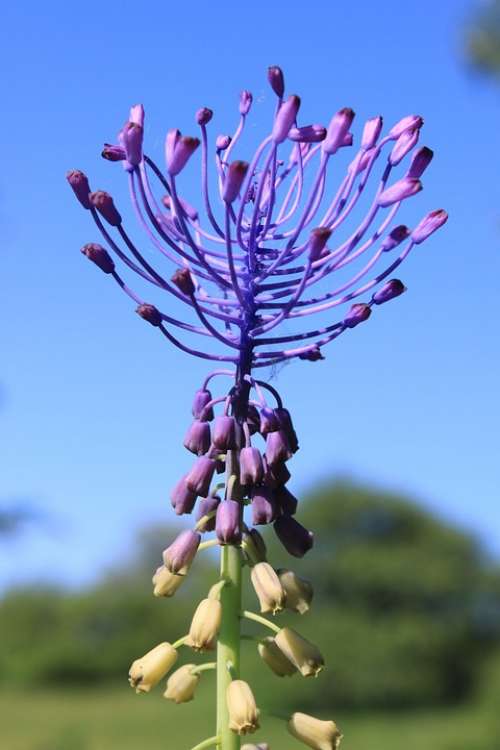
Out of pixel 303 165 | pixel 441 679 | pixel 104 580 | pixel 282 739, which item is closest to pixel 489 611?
pixel 441 679

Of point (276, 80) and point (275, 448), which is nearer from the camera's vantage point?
point (276, 80)

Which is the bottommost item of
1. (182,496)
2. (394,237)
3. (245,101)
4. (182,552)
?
(182,552)

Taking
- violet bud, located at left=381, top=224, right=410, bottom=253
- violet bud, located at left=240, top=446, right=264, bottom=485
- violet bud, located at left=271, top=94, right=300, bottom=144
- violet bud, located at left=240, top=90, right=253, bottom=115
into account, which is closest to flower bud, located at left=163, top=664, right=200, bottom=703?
violet bud, located at left=240, top=446, right=264, bottom=485

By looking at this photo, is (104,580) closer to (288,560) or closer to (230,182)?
(288,560)

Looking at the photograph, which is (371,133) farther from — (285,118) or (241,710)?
(241,710)

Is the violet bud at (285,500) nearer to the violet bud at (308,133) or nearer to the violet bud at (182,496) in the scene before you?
the violet bud at (182,496)

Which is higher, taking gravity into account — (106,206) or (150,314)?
(106,206)

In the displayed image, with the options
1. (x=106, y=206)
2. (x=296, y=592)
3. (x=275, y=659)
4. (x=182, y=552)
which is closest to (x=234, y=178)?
(x=106, y=206)

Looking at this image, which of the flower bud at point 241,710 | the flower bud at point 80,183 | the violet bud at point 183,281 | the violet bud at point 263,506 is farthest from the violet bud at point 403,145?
the flower bud at point 241,710
